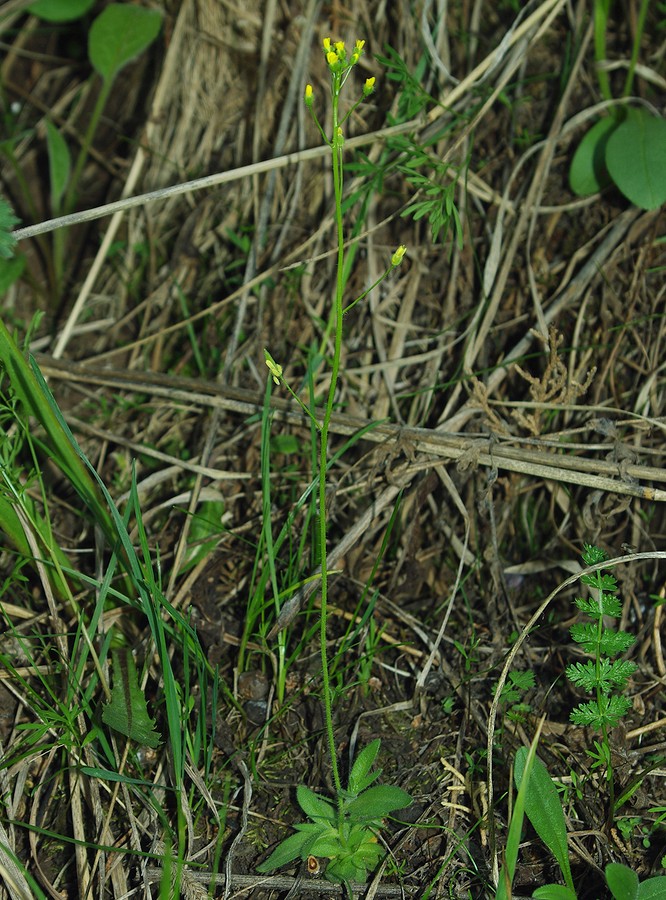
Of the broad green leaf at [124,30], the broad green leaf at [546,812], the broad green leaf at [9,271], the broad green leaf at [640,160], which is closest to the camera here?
the broad green leaf at [546,812]

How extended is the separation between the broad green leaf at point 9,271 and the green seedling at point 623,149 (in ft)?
5.33

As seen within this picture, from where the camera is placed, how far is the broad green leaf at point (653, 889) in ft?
4.23

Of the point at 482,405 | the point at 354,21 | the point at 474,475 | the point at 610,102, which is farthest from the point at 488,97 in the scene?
the point at 474,475

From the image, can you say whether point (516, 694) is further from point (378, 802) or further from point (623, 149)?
point (623, 149)

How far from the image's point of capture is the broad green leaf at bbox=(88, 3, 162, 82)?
8.70ft

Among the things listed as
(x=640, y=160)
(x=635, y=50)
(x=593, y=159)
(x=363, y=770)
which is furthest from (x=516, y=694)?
(x=635, y=50)

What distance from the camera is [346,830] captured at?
4.71 ft

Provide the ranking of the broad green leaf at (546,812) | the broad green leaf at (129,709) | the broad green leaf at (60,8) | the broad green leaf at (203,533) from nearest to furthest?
1. the broad green leaf at (546,812)
2. the broad green leaf at (129,709)
3. the broad green leaf at (203,533)
4. the broad green leaf at (60,8)

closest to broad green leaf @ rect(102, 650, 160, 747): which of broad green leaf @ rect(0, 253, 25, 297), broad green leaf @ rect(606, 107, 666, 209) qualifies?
broad green leaf @ rect(0, 253, 25, 297)

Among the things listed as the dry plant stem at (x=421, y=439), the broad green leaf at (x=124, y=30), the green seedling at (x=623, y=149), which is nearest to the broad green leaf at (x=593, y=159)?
the green seedling at (x=623, y=149)

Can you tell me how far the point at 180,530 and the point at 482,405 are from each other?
78 cm

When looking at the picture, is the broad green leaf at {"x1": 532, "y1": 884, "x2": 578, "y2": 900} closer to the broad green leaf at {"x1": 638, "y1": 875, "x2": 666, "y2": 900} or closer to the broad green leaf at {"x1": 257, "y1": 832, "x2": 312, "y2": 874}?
the broad green leaf at {"x1": 638, "y1": 875, "x2": 666, "y2": 900}

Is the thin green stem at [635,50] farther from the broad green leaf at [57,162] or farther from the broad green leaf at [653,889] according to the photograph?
the broad green leaf at [653,889]

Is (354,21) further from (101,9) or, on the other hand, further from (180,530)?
(180,530)
